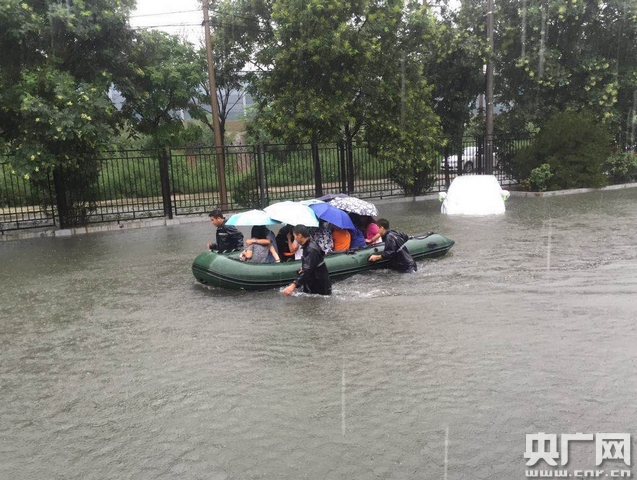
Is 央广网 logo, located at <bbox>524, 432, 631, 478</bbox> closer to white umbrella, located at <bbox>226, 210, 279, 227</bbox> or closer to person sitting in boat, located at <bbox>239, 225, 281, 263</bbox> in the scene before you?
white umbrella, located at <bbox>226, 210, 279, 227</bbox>

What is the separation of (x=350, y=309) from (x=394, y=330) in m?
1.13

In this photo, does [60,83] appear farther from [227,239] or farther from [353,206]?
[353,206]

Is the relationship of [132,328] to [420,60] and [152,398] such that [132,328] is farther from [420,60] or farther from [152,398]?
[420,60]

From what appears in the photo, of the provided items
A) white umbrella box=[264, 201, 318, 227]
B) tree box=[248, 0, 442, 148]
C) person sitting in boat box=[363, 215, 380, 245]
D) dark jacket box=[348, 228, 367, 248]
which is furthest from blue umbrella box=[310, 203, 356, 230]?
tree box=[248, 0, 442, 148]

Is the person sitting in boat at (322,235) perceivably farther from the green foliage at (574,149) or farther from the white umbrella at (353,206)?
the green foliage at (574,149)

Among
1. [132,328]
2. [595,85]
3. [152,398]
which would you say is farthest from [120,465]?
[595,85]

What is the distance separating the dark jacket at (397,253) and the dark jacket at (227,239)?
7.86 feet

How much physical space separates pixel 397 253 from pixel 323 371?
14.0 ft

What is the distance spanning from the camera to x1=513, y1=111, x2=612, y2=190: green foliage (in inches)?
856

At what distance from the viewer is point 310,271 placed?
8562 mm

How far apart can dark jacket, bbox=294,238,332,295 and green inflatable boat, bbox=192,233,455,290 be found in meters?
0.50

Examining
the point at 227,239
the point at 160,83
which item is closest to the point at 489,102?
the point at 160,83

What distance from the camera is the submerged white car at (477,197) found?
1720cm

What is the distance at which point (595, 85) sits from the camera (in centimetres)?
2378
